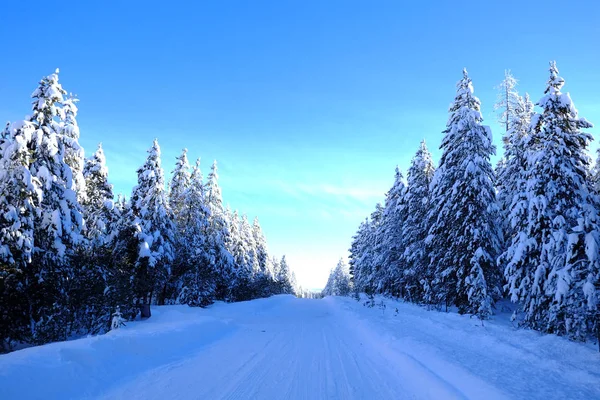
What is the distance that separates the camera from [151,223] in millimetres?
20562

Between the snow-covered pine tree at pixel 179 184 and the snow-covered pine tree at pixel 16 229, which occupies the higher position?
the snow-covered pine tree at pixel 179 184

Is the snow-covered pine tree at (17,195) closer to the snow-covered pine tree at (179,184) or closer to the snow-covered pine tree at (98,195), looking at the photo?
the snow-covered pine tree at (98,195)

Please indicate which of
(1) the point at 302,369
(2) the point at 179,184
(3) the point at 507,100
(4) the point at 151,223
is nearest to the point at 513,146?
(3) the point at 507,100

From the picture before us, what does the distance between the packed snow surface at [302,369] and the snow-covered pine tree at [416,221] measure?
50.9 ft

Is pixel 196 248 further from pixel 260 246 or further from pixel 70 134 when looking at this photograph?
pixel 260 246

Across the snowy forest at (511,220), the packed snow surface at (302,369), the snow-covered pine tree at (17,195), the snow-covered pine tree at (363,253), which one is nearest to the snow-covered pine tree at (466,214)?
the snowy forest at (511,220)

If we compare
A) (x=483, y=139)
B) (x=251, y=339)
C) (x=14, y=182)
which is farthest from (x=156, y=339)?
(x=483, y=139)

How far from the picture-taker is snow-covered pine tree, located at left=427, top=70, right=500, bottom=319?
1720cm

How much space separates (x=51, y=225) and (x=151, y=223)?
7349 mm

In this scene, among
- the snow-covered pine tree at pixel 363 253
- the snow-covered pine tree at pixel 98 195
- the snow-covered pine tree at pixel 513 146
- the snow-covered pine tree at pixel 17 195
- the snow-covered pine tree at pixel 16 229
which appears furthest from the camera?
the snow-covered pine tree at pixel 363 253

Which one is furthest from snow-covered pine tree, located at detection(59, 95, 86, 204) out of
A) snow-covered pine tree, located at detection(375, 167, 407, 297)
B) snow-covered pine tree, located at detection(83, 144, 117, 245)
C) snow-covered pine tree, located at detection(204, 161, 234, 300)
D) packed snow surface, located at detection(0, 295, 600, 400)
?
snow-covered pine tree, located at detection(375, 167, 407, 297)

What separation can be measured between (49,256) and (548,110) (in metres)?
21.1

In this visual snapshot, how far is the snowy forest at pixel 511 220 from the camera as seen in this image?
35.2 ft

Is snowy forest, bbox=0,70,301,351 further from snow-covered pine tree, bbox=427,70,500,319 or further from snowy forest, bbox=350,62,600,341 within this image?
snow-covered pine tree, bbox=427,70,500,319
